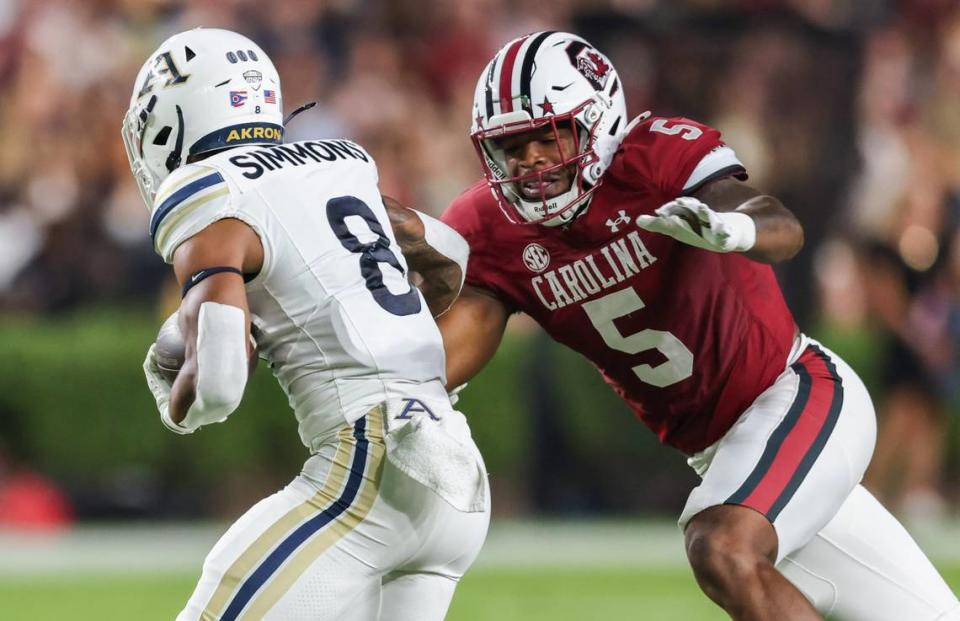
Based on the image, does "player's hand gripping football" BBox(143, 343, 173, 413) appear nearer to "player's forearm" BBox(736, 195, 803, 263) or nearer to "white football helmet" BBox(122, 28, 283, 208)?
"white football helmet" BBox(122, 28, 283, 208)

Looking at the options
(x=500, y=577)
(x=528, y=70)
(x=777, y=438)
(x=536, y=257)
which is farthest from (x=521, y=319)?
(x=777, y=438)

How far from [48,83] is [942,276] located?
5.55m

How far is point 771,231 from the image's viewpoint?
3.66 meters

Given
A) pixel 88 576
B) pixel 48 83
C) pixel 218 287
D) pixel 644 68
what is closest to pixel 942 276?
pixel 644 68

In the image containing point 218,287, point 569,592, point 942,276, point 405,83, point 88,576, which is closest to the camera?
point 218,287

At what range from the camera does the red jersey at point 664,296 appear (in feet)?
13.5

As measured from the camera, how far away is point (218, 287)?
3.22 meters

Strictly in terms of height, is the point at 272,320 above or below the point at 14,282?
above

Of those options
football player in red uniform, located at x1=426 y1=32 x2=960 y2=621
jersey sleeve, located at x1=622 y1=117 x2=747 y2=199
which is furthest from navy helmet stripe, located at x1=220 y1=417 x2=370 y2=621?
jersey sleeve, located at x1=622 y1=117 x2=747 y2=199

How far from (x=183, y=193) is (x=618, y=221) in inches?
48.7

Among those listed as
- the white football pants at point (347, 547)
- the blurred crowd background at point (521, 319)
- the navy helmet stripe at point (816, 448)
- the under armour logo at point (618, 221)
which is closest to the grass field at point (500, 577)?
the blurred crowd background at point (521, 319)

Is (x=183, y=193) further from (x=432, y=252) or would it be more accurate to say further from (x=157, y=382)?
(x=432, y=252)

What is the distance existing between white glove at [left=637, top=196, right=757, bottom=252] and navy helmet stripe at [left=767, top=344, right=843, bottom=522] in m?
0.63

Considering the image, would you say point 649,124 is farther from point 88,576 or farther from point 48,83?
point 48,83
